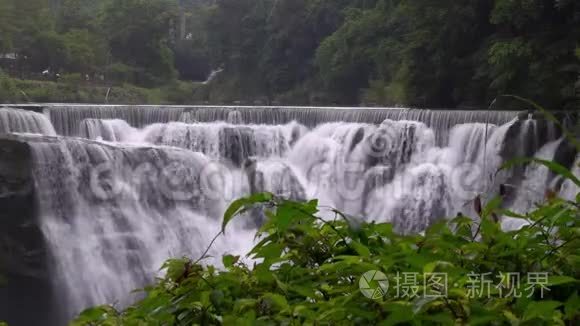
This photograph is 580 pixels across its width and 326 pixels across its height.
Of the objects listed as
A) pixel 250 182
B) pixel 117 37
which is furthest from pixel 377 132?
pixel 117 37

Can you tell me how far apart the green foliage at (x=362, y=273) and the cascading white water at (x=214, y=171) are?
8112 mm

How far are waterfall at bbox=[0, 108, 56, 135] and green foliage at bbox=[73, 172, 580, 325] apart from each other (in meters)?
11.3

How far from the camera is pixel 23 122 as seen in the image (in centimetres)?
1268

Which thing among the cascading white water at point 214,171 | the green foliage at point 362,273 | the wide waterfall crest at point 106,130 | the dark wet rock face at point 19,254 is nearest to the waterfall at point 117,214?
the cascading white water at point 214,171

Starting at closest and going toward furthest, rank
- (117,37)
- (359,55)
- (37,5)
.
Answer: (359,55), (37,5), (117,37)

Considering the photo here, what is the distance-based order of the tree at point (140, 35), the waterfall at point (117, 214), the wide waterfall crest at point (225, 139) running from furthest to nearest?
1. the tree at point (140, 35)
2. the wide waterfall crest at point (225, 139)
3. the waterfall at point (117, 214)

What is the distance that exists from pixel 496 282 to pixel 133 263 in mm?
9422

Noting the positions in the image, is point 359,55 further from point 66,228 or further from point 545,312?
point 545,312

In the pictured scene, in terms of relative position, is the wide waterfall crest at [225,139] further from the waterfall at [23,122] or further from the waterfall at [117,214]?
the waterfall at [23,122]

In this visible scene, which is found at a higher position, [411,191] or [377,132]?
[377,132]

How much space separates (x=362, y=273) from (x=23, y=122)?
12.6m

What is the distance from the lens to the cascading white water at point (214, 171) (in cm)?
1009

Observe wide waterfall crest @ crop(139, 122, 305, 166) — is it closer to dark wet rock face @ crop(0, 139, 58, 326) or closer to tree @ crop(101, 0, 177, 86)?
dark wet rock face @ crop(0, 139, 58, 326)

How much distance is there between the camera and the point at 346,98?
29156 millimetres
